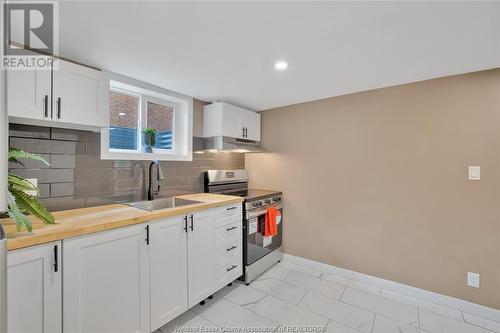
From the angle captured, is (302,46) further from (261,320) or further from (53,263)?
(261,320)

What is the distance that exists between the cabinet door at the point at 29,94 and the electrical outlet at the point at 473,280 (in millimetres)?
3668

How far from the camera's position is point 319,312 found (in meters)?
2.14

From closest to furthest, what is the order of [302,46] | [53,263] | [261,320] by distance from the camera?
[53,263]
[302,46]
[261,320]

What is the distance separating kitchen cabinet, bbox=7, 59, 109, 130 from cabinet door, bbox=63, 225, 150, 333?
0.90 m

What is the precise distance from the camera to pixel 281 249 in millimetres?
3279

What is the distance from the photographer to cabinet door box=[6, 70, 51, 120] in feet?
4.85

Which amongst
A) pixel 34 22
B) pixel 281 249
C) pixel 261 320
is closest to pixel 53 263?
pixel 34 22

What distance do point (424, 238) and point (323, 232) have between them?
3.38ft

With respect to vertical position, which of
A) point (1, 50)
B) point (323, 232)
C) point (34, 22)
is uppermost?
point (34, 22)

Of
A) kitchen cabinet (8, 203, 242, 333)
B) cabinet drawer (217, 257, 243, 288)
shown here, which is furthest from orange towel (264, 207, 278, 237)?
kitchen cabinet (8, 203, 242, 333)

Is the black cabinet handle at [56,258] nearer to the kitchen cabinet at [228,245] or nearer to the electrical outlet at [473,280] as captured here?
the kitchen cabinet at [228,245]

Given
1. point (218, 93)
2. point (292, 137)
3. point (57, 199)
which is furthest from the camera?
point (292, 137)

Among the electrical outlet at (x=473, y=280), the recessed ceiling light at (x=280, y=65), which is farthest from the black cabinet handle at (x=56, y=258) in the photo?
the electrical outlet at (x=473, y=280)

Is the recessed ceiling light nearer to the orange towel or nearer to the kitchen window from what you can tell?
the kitchen window
